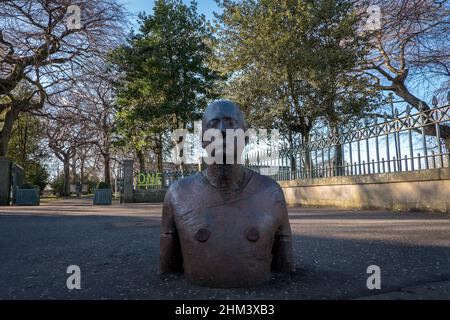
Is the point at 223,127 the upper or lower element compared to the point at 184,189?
upper

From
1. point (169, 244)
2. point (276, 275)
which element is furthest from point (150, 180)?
point (276, 275)

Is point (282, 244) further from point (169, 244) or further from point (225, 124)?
point (225, 124)

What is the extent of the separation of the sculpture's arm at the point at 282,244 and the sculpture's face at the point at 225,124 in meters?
0.50

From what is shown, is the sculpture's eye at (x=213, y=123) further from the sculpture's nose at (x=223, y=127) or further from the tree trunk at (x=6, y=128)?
the tree trunk at (x=6, y=128)

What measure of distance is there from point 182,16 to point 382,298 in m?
23.2

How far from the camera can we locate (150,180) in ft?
74.9

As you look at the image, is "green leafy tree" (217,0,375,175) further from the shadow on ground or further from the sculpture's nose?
the sculpture's nose

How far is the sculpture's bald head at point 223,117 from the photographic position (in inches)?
111

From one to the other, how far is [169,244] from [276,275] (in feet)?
2.90

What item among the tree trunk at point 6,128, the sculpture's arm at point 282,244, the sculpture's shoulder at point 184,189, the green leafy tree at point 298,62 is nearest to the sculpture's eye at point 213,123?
the sculpture's shoulder at point 184,189

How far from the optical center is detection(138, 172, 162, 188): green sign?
74.7ft

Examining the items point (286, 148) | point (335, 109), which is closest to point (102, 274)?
point (286, 148)

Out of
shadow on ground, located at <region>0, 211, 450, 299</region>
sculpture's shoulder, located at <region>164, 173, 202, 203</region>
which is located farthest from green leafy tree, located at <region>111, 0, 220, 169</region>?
sculpture's shoulder, located at <region>164, 173, 202, 203</region>

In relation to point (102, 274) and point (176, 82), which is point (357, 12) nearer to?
point (176, 82)
